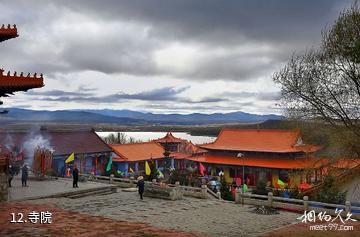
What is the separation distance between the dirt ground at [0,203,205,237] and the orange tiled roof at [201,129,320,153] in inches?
958

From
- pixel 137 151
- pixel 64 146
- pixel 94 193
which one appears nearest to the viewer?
pixel 94 193

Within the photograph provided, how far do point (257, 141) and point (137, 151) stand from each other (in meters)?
16.2

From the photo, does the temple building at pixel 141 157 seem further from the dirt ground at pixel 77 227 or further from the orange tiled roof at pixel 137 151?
the dirt ground at pixel 77 227

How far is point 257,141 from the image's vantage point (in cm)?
4091

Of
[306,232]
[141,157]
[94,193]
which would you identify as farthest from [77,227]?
[141,157]

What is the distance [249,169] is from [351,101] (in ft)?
85.5

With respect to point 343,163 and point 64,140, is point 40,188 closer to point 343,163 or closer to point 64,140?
point 343,163

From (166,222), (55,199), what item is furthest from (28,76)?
(166,222)

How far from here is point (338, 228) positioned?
16.8m

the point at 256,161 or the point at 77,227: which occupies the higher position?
the point at 256,161

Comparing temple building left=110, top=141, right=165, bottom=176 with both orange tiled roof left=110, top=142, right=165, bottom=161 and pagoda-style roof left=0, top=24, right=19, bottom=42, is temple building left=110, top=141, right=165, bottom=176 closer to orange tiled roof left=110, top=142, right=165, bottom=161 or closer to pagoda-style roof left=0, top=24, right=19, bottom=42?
orange tiled roof left=110, top=142, right=165, bottom=161

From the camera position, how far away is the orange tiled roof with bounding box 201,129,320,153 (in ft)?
126

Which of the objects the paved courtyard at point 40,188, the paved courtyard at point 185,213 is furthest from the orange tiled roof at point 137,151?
the paved courtyard at point 185,213

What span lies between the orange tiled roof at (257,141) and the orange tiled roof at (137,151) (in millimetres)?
9044
